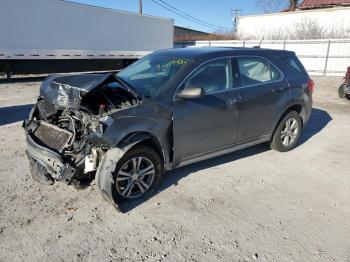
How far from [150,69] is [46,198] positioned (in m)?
2.23

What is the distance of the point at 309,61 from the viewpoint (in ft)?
68.4

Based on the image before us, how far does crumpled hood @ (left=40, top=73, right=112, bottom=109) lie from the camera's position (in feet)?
12.2

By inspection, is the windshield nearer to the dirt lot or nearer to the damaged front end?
the damaged front end

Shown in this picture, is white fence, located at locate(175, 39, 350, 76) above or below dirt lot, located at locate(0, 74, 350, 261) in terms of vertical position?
above

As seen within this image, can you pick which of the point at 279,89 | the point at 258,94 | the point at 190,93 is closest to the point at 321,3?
the point at 279,89

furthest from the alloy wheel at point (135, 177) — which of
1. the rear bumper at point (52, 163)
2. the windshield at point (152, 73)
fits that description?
the windshield at point (152, 73)

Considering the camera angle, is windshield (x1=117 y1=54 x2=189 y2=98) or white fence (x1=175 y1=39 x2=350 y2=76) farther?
white fence (x1=175 y1=39 x2=350 y2=76)

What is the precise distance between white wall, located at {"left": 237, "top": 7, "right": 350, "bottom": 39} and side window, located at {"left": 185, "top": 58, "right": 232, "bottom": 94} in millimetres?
24327

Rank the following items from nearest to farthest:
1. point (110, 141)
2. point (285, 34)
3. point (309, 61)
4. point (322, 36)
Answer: point (110, 141)
point (309, 61)
point (322, 36)
point (285, 34)

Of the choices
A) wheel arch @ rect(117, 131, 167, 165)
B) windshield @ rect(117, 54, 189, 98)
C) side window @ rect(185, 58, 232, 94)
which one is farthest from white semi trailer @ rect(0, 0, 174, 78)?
wheel arch @ rect(117, 131, 167, 165)

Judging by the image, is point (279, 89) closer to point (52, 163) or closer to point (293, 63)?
point (293, 63)

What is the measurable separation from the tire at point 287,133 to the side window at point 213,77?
1537mm

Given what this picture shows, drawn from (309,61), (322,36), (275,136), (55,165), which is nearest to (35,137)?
(55,165)

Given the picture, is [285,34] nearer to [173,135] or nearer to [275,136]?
[275,136]
